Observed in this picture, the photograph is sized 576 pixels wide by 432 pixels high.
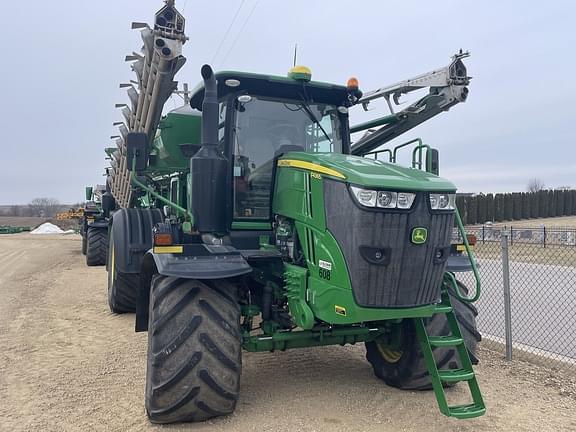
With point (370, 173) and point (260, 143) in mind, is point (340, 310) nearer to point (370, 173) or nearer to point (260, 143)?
point (370, 173)

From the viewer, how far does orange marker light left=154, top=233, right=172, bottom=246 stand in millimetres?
4168

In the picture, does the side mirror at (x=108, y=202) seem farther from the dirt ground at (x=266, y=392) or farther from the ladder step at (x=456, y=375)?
the ladder step at (x=456, y=375)

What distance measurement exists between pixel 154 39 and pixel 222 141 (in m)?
1.26

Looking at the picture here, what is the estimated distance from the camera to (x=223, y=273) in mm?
3934

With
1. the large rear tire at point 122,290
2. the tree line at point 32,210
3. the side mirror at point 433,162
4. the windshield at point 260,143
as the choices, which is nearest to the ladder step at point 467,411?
the side mirror at point 433,162

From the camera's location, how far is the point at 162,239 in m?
4.19

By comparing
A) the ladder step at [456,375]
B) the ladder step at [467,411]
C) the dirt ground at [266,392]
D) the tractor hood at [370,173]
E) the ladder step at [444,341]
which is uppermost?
the tractor hood at [370,173]

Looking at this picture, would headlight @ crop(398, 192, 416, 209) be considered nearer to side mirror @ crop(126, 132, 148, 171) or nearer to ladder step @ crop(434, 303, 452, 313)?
ladder step @ crop(434, 303, 452, 313)

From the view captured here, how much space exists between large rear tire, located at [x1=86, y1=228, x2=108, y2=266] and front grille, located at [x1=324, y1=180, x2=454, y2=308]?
458 inches

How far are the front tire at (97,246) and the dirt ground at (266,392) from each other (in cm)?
727

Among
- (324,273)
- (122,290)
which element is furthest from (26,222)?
(324,273)

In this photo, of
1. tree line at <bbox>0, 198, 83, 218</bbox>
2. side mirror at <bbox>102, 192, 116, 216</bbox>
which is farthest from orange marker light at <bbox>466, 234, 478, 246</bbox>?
tree line at <bbox>0, 198, 83, 218</bbox>

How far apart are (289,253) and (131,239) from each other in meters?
2.95

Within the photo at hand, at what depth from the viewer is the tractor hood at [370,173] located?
363cm
